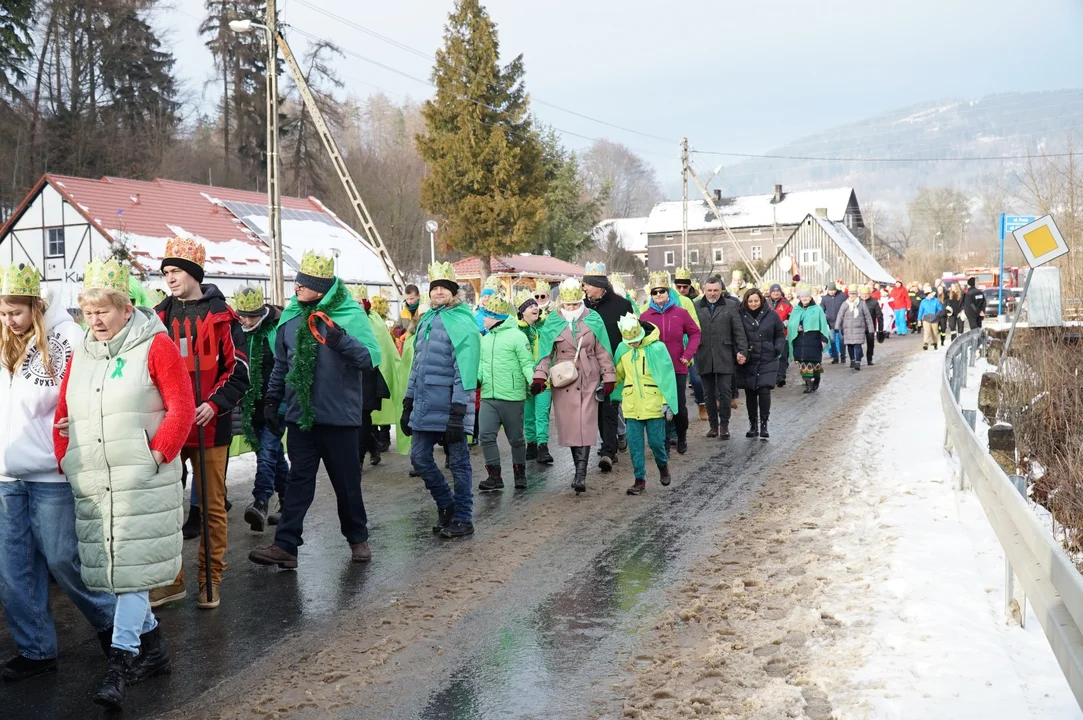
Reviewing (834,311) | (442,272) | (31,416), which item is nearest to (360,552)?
(442,272)

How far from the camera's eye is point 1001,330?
20.1 m

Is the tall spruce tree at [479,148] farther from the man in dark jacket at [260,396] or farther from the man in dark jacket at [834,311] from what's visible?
the man in dark jacket at [260,396]

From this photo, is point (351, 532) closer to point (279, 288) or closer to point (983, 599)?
point (983, 599)

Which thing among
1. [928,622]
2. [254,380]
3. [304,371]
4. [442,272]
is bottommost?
[928,622]

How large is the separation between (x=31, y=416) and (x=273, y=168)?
46.5 feet

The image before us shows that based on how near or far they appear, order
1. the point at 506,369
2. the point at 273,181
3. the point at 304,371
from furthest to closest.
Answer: the point at 273,181 → the point at 506,369 → the point at 304,371

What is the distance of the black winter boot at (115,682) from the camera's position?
4707 millimetres

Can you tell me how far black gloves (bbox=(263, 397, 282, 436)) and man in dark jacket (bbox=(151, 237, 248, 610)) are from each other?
38cm

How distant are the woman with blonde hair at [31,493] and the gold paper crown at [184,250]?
1262mm

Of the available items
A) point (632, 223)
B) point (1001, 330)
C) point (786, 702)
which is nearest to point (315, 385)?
point (786, 702)

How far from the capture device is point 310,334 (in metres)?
6.87

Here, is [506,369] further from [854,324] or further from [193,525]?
[854,324]

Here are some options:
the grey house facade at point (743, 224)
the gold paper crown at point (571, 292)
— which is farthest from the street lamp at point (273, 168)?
the grey house facade at point (743, 224)

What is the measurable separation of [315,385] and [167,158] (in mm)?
44850
